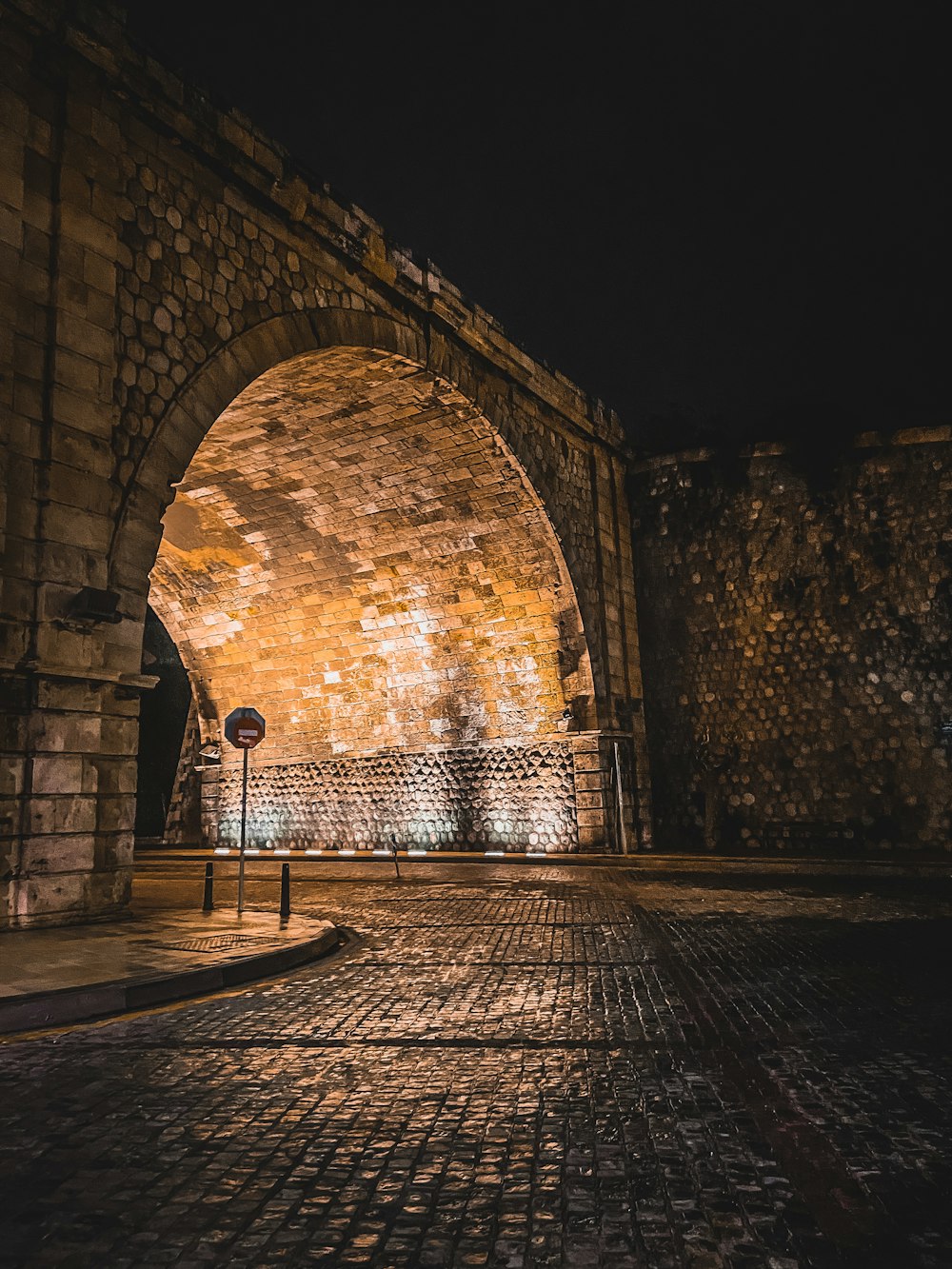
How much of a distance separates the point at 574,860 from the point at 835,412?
1007cm

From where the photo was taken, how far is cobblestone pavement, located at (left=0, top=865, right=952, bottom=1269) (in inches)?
94.8

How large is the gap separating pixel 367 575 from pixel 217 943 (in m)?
11.4

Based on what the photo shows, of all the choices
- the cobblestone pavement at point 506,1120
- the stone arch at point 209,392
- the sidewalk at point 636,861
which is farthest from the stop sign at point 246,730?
the sidewalk at point 636,861

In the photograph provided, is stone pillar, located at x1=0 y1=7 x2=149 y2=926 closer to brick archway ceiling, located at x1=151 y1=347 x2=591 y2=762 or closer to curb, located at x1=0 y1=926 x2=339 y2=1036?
curb, located at x1=0 y1=926 x2=339 y2=1036

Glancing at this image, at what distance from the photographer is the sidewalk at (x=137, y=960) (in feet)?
16.3

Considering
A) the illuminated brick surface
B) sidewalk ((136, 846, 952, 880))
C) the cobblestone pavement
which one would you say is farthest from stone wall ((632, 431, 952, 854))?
the cobblestone pavement

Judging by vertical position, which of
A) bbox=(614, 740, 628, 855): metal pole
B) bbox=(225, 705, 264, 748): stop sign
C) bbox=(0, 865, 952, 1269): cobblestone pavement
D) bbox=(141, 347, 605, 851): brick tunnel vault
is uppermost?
bbox=(141, 347, 605, 851): brick tunnel vault

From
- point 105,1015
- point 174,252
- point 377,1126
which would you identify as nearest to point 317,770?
point 174,252

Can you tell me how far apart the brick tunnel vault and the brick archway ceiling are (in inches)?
1.5

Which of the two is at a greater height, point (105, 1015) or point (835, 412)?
point (835, 412)

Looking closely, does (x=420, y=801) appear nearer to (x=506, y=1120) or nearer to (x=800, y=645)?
(x=800, y=645)

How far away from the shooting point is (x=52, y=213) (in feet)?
27.6

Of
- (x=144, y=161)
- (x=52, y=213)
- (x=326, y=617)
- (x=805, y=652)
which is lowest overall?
(x=805, y=652)

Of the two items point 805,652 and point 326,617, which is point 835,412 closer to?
point 805,652
